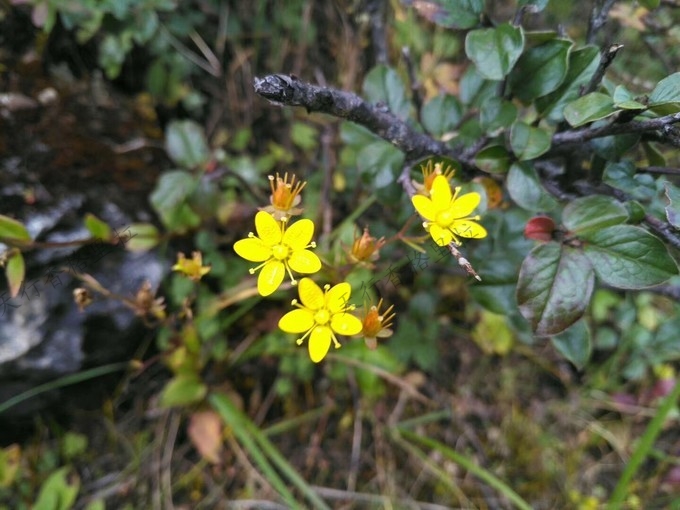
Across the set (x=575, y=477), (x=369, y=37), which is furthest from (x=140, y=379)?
(x=575, y=477)

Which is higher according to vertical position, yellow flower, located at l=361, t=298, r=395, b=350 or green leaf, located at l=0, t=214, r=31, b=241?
yellow flower, located at l=361, t=298, r=395, b=350

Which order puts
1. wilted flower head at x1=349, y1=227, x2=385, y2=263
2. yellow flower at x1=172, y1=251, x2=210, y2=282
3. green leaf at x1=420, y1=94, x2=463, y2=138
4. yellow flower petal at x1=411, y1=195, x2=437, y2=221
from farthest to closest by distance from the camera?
green leaf at x1=420, y1=94, x2=463, y2=138, yellow flower at x1=172, y1=251, x2=210, y2=282, wilted flower head at x1=349, y1=227, x2=385, y2=263, yellow flower petal at x1=411, y1=195, x2=437, y2=221

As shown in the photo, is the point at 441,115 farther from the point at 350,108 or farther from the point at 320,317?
the point at 320,317

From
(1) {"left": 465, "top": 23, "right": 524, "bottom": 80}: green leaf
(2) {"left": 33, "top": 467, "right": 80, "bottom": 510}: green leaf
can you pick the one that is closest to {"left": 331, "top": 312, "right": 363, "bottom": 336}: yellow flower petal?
(1) {"left": 465, "top": 23, "right": 524, "bottom": 80}: green leaf

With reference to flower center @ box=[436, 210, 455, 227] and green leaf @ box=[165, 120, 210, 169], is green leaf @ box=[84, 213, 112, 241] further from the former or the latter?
flower center @ box=[436, 210, 455, 227]

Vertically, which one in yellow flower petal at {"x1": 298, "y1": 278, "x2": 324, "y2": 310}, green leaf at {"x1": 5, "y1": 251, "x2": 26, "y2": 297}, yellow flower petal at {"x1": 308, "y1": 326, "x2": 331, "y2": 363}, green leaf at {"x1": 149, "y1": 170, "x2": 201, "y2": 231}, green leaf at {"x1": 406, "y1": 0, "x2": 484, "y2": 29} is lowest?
green leaf at {"x1": 149, "y1": 170, "x2": 201, "y2": 231}

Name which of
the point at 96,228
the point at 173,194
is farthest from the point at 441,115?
the point at 96,228

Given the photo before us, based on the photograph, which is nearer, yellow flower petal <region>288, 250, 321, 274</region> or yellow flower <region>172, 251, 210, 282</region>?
yellow flower petal <region>288, 250, 321, 274</region>
